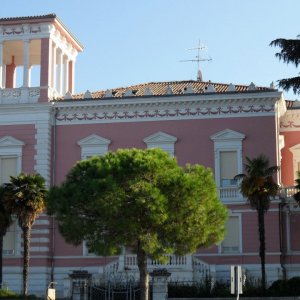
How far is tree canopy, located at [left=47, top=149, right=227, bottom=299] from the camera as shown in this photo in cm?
2620

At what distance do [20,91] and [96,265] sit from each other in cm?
994

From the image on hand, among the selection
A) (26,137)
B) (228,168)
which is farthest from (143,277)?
(26,137)

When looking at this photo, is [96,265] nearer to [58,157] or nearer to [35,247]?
[35,247]

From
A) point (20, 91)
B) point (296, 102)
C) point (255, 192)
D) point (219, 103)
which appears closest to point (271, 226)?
point (255, 192)

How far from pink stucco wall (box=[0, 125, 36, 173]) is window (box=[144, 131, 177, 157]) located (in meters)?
5.90

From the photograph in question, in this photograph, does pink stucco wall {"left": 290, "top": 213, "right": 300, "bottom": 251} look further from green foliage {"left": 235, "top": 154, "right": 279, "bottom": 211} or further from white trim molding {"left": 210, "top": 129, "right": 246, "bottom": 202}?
green foliage {"left": 235, "top": 154, "right": 279, "bottom": 211}

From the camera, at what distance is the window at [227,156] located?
37.1 m

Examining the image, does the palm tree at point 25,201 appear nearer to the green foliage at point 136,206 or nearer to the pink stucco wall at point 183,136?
the pink stucco wall at point 183,136

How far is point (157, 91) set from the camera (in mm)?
41312

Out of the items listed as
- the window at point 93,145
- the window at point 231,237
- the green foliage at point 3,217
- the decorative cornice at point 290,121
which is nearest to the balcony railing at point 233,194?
the window at point 231,237

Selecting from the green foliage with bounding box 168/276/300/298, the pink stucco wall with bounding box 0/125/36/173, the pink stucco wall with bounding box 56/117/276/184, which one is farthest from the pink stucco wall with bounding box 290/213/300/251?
the pink stucco wall with bounding box 0/125/36/173

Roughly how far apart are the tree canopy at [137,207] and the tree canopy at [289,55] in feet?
17.2

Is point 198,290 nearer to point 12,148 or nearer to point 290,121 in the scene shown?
point 12,148

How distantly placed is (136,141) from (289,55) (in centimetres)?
1156
